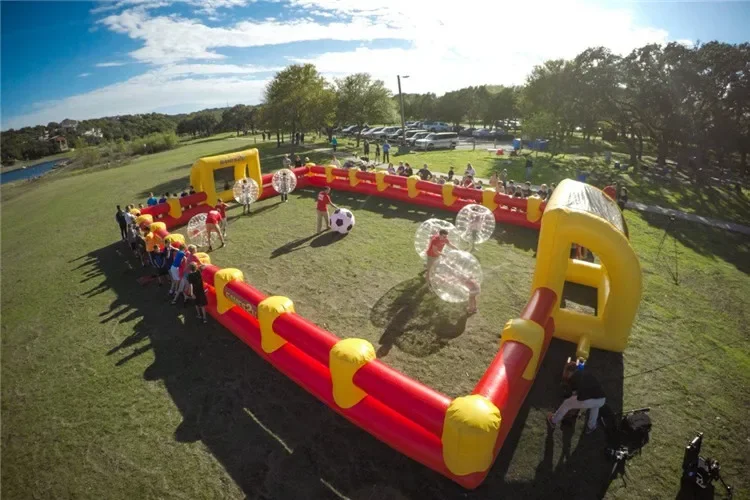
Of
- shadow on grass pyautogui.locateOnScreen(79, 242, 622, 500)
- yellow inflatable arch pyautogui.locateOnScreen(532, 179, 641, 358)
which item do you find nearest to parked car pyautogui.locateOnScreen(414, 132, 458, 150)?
yellow inflatable arch pyautogui.locateOnScreen(532, 179, 641, 358)

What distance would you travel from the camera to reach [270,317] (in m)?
7.19

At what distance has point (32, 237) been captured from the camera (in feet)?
60.2

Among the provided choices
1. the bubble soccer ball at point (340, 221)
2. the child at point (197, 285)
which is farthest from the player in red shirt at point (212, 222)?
the child at point (197, 285)

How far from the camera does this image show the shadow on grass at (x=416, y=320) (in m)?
8.01

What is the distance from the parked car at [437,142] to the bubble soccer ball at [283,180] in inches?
811

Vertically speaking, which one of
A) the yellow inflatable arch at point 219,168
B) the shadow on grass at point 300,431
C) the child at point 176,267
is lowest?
the shadow on grass at point 300,431

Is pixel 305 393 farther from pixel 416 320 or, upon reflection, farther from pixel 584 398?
pixel 584 398

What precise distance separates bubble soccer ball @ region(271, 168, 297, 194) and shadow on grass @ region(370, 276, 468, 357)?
9923mm

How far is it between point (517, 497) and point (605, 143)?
5171 cm

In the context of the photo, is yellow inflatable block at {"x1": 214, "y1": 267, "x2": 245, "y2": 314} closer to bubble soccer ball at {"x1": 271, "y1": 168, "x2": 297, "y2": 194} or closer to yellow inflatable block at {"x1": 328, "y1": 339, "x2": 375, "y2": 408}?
yellow inflatable block at {"x1": 328, "y1": 339, "x2": 375, "y2": 408}

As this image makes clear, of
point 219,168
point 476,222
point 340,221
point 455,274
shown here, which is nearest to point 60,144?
point 219,168

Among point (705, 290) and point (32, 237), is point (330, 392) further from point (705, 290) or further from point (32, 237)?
point (32, 237)

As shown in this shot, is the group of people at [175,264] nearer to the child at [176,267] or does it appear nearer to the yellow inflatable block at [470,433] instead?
the child at [176,267]

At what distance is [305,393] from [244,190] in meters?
11.7
